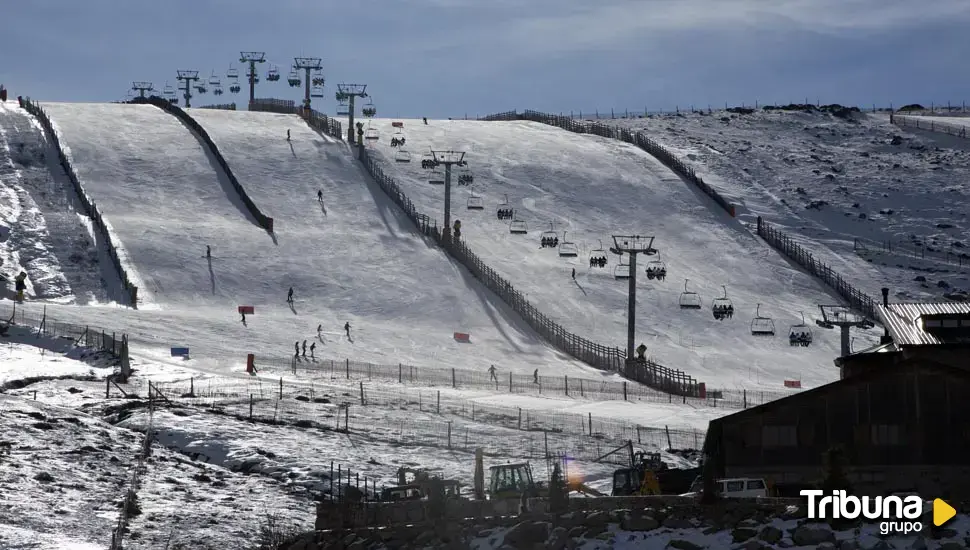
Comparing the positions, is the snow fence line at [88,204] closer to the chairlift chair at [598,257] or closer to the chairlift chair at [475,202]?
the chairlift chair at [475,202]

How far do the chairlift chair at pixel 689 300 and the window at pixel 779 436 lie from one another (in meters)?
35.2

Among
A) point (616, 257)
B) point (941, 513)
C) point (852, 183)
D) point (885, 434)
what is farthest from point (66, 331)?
point (852, 183)

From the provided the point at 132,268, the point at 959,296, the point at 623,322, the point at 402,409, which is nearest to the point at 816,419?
the point at 402,409

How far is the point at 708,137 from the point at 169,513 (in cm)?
8092

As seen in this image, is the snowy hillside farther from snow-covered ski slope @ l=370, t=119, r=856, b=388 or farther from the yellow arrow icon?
the yellow arrow icon

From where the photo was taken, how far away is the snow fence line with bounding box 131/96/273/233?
70.2 m

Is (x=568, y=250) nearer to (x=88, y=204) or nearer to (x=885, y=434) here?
(x=88, y=204)

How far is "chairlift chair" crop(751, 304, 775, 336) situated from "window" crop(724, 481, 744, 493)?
35256 mm

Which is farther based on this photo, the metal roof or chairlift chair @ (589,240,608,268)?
chairlift chair @ (589,240,608,268)

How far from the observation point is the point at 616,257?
71438 mm

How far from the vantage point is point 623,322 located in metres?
61.8

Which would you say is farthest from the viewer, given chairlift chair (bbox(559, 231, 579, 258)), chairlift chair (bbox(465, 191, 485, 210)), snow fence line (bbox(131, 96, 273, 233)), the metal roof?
chairlift chair (bbox(465, 191, 485, 210))

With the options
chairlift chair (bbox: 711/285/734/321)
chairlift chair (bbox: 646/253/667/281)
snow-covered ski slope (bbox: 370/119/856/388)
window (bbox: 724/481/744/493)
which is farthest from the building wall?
chairlift chair (bbox: 646/253/667/281)

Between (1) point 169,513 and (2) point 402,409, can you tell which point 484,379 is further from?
(1) point 169,513
